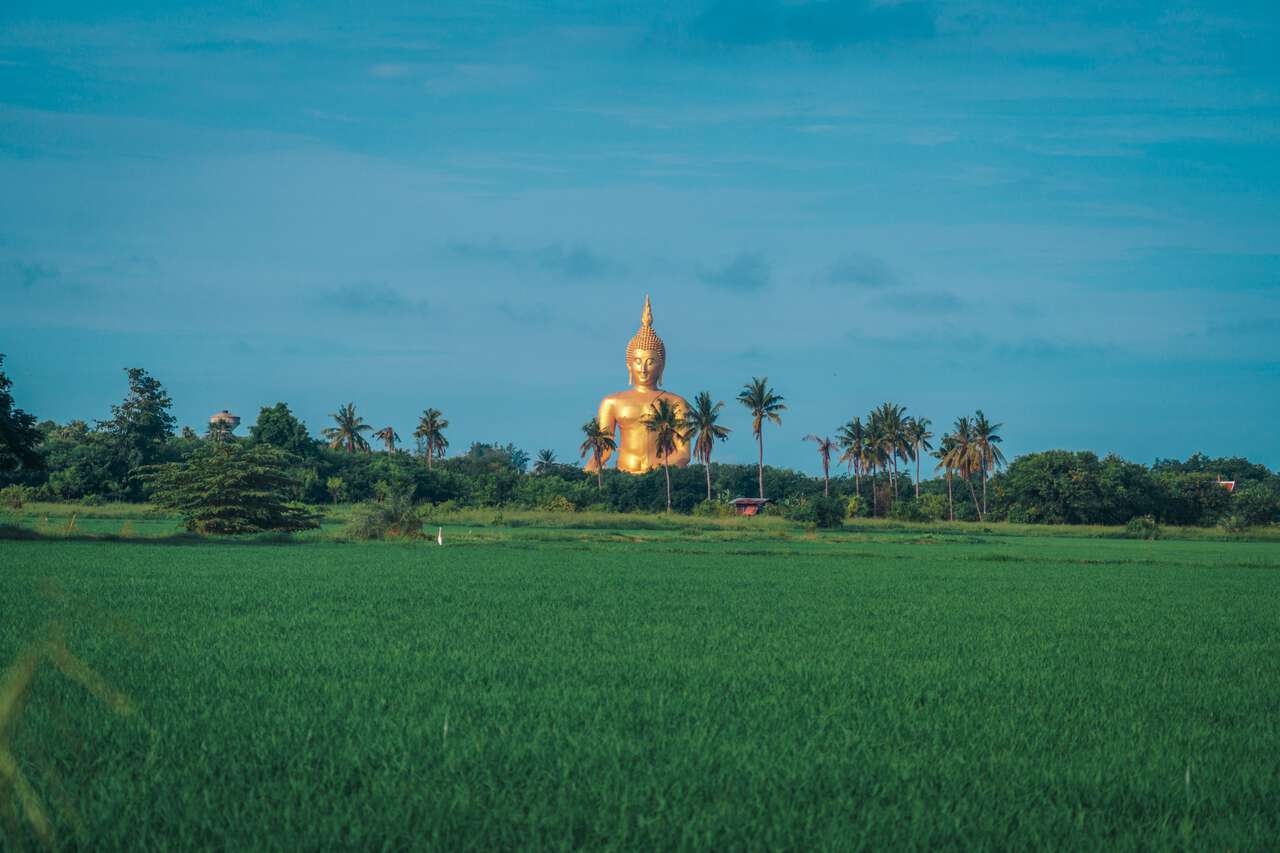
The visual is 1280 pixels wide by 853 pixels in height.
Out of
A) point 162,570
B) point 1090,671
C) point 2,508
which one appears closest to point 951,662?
point 1090,671

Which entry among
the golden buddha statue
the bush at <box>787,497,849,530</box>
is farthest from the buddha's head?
the bush at <box>787,497,849,530</box>

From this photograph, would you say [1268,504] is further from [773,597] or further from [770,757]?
[770,757]

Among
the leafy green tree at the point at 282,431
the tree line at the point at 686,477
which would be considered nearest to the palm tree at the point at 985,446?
the tree line at the point at 686,477

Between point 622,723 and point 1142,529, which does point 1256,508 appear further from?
point 622,723

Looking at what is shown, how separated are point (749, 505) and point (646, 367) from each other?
707 inches

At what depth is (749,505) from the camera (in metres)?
83.8

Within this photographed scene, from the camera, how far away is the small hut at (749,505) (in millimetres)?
81688

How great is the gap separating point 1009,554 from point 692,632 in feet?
88.1

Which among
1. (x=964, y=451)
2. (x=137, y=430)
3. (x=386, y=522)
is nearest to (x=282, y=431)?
(x=137, y=430)

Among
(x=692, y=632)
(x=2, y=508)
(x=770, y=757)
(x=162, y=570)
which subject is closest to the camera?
(x=770, y=757)

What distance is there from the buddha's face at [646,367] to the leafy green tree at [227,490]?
194 ft

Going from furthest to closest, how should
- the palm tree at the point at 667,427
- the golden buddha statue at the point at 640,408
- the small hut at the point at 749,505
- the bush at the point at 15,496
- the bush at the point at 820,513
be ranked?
1. the golden buddha statue at the point at 640,408
2. the small hut at the point at 749,505
3. the palm tree at the point at 667,427
4. the bush at the point at 820,513
5. the bush at the point at 15,496

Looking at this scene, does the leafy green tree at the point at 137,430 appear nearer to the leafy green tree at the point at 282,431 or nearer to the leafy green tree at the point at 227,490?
the leafy green tree at the point at 282,431

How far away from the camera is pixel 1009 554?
123ft
